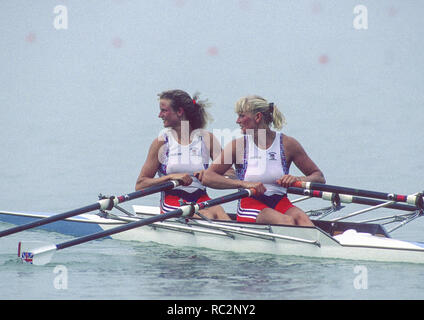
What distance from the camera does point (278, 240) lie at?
6656 mm

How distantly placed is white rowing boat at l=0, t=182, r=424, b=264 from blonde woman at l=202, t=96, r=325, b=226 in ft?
0.57

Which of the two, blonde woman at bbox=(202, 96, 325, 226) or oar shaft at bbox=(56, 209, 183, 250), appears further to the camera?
blonde woman at bbox=(202, 96, 325, 226)

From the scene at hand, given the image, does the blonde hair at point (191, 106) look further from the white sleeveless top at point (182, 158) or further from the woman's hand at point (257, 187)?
the woman's hand at point (257, 187)

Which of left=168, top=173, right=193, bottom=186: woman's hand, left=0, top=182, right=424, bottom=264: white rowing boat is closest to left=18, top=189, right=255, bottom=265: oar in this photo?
left=0, top=182, right=424, bottom=264: white rowing boat

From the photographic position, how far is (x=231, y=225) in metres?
6.76

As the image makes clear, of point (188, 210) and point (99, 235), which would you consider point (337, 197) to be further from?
point (99, 235)

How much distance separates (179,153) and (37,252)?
155 centimetres

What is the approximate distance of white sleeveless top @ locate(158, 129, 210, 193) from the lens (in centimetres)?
721

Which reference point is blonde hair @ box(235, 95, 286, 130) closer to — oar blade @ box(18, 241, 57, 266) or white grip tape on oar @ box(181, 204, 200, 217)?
white grip tape on oar @ box(181, 204, 200, 217)

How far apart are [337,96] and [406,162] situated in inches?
317

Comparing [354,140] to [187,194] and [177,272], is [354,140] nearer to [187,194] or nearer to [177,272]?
[187,194]

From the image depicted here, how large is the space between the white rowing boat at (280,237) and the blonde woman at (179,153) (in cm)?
22
